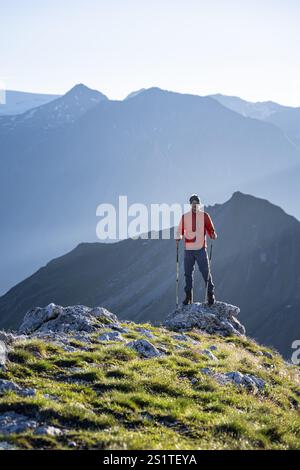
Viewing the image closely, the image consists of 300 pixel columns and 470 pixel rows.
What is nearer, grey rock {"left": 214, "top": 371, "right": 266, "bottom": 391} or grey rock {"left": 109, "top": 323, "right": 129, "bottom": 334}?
grey rock {"left": 214, "top": 371, "right": 266, "bottom": 391}

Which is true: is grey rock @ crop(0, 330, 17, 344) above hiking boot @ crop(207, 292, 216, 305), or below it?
below

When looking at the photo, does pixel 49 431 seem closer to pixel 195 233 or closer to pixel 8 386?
pixel 8 386

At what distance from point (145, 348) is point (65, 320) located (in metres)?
4.54

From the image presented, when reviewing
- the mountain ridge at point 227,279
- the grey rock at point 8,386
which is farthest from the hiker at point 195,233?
the mountain ridge at point 227,279

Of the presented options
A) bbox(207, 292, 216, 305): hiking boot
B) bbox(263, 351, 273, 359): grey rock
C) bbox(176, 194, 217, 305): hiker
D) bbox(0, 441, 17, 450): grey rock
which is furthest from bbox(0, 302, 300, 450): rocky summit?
bbox(176, 194, 217, 305): hiker

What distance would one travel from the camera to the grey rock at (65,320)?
1853 centimetres

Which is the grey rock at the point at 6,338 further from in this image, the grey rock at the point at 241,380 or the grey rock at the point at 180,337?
the grey rock at the point at 180,337

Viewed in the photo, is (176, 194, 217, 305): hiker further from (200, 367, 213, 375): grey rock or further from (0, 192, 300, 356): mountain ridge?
(0, 192, 300, 356): mountain ridge

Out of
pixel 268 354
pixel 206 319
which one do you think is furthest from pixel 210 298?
pixel 268 354

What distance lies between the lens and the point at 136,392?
11.4 metres

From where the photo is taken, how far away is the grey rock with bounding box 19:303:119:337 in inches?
730

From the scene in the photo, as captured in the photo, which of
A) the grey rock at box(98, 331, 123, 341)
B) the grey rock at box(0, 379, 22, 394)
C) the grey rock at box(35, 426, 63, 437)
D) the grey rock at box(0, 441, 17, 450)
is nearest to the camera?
the grey rock at box(0, 441, 17, 450)

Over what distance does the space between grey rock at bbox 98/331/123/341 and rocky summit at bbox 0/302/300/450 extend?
7 centimetres

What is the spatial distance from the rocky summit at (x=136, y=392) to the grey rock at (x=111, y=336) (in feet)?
0.23
